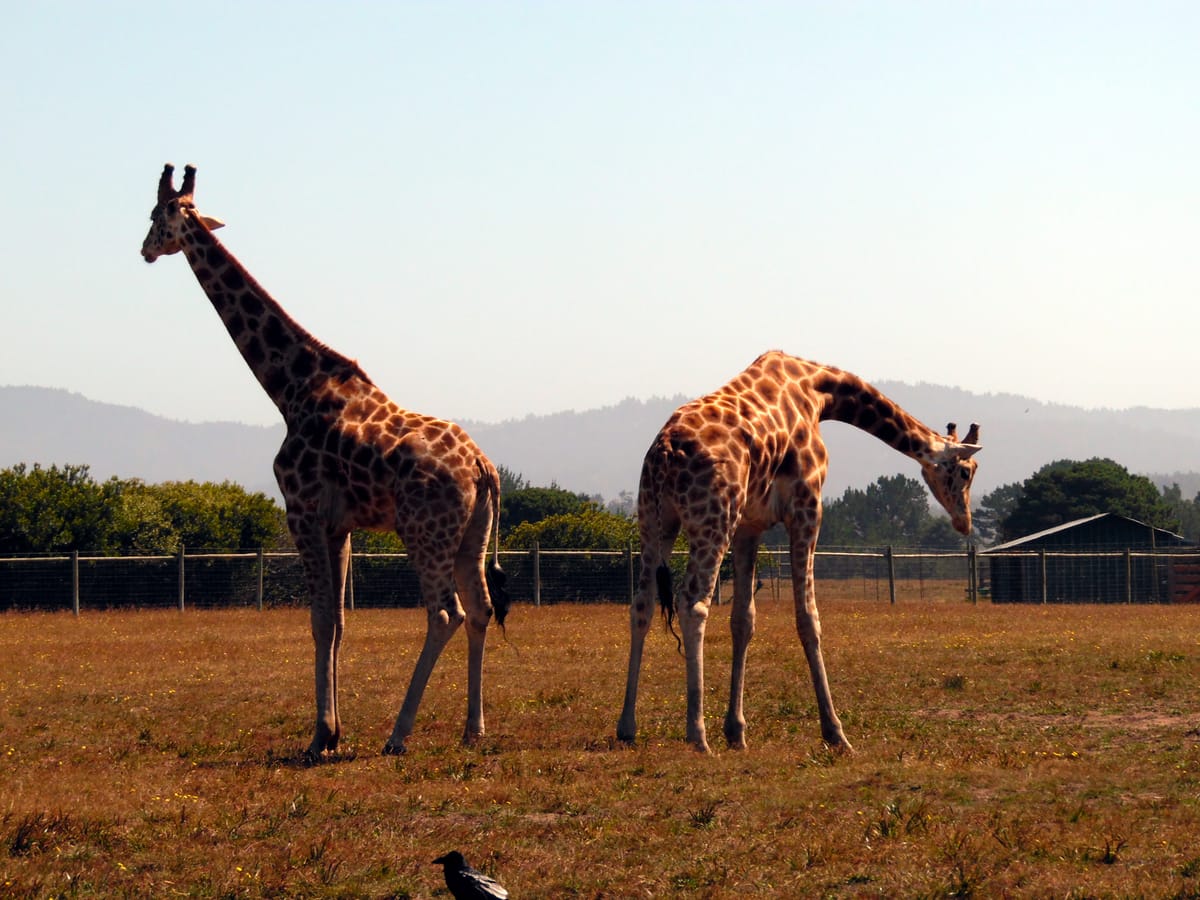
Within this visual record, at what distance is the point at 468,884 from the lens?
26.6ft

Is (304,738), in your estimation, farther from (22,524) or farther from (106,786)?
(22,524)

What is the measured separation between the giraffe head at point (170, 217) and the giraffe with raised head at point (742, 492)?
617 centimetres

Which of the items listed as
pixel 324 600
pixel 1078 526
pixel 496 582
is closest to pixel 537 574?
pixel 496 582

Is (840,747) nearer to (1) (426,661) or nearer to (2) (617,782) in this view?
(2) (617,782)

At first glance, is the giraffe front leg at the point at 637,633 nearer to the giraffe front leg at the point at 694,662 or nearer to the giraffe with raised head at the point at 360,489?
the giraffe front leg at the point at 694,662

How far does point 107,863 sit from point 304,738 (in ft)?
20.6

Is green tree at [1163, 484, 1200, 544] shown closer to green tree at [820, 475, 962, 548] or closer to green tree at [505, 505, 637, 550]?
green tree at [820, 475, 962, 548]

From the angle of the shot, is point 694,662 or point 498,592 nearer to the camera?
point 694,662

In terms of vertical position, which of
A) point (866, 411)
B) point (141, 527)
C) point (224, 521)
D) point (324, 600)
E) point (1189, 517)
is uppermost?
point (1189, 517)

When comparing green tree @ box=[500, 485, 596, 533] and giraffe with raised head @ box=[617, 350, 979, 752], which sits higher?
green tree @ box=[500, 485, 596, 533]

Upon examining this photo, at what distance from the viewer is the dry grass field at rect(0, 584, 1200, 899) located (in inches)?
363

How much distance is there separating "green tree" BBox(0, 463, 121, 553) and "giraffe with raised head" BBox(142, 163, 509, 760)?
30.2 m

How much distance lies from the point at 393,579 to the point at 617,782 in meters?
31.2

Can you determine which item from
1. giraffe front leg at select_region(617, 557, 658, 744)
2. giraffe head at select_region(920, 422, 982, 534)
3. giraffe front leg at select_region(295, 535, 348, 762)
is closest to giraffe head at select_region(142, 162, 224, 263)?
giraffe front leg at select_region(295, 535, 348, 762)
